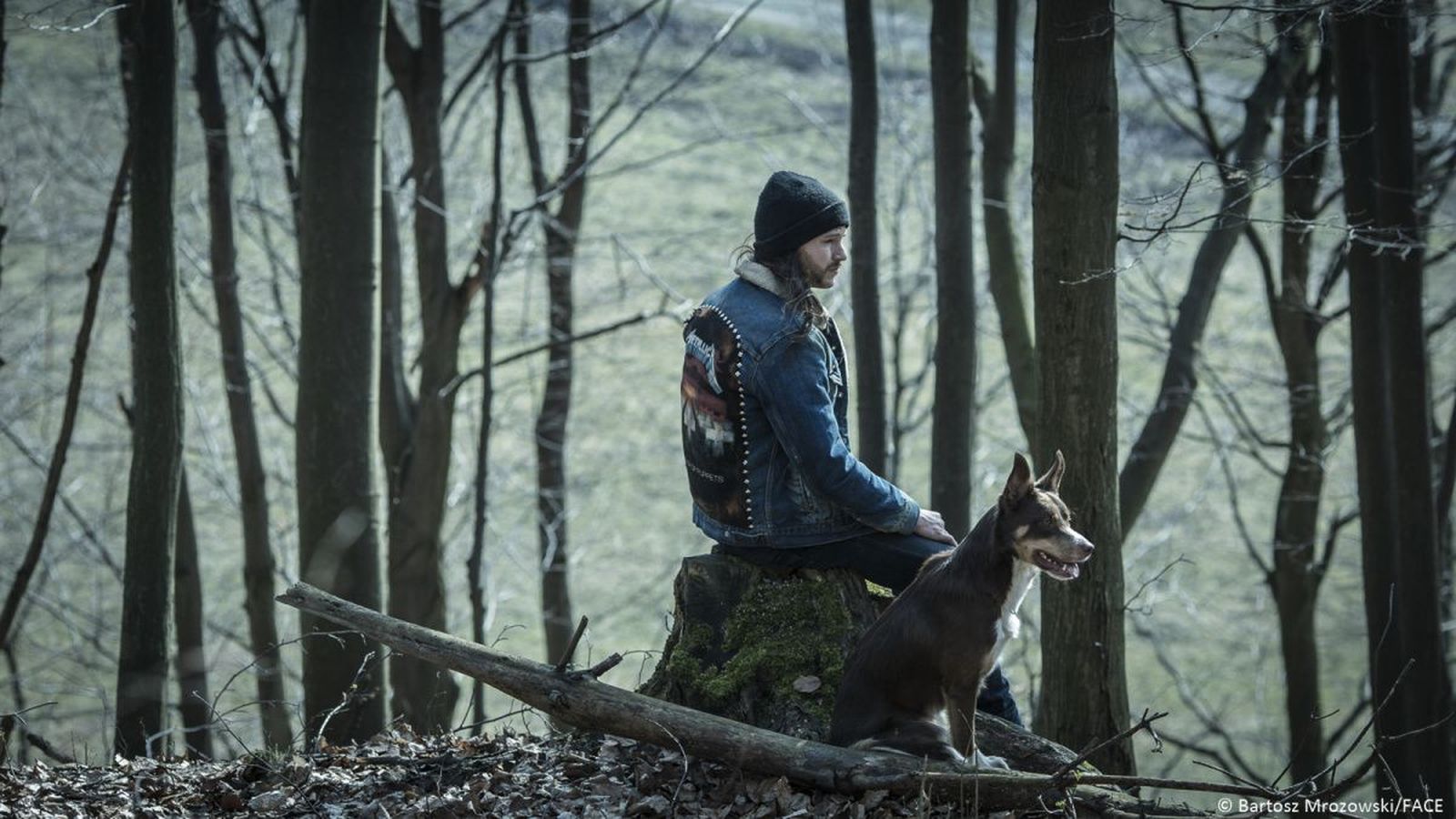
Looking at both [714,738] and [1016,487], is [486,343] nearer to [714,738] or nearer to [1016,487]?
[714,738]

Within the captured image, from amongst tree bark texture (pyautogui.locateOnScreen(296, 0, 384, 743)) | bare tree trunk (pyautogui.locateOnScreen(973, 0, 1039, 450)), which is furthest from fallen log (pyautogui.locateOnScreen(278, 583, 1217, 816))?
bare tree trunk (pyautogui.locateOnScreen(973, 0, 1039, 450))

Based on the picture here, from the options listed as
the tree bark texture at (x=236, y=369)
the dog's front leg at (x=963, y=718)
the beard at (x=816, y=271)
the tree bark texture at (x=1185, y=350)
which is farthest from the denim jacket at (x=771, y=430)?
the tree bark texture at (x=236, y=369)

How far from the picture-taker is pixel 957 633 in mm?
5426

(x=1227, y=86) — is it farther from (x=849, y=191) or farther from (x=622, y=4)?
(x=849, y=191)

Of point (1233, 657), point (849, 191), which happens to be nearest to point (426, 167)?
point (849, 191)

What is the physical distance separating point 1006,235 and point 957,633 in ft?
19.9

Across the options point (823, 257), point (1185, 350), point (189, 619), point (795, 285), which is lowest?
point (189, 619)

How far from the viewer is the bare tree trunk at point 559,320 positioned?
14688 mm

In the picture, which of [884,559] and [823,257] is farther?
[884,559]

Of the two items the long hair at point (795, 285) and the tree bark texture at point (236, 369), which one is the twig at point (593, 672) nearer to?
the long hair at point (795, 285)

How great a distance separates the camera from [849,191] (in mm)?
10438

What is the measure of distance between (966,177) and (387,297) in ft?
18.8

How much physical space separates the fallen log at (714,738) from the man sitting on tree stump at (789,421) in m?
0.95

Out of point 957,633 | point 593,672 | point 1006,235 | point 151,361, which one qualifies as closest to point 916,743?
point 957,633
